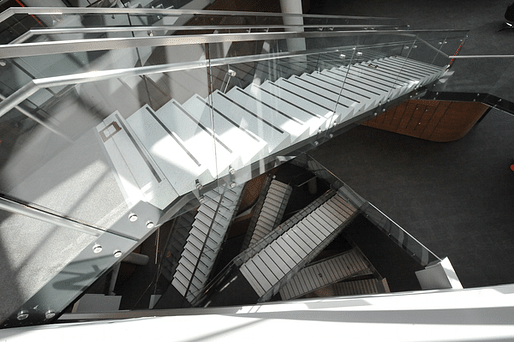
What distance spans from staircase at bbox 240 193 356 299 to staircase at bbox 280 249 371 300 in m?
2.41

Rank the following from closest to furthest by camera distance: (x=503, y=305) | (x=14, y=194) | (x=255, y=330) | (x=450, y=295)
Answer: (x=255, y=330)
(x=503, y=305)
(x=14, y=194)
(x=450, y=295)

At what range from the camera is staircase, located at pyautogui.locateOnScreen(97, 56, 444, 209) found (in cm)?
228

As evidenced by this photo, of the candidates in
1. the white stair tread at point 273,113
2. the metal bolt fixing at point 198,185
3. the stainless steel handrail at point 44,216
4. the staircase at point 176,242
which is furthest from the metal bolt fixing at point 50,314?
the staircase at point 176,242

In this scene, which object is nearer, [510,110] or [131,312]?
[131,312]

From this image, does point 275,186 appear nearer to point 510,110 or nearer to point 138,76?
point 510,110

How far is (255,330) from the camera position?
135cm

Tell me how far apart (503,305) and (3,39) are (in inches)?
211

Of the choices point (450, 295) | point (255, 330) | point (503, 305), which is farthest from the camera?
point (450, 295)

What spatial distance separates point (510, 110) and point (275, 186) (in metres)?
7.05

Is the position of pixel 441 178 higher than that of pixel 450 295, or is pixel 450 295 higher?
pixel 441 178

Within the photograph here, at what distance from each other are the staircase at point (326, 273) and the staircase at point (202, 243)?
382cm

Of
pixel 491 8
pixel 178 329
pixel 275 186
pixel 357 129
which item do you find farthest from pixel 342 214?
pixel 491 8

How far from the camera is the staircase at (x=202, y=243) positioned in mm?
6925

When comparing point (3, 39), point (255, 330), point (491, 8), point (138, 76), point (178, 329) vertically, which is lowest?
point (255, 330)
